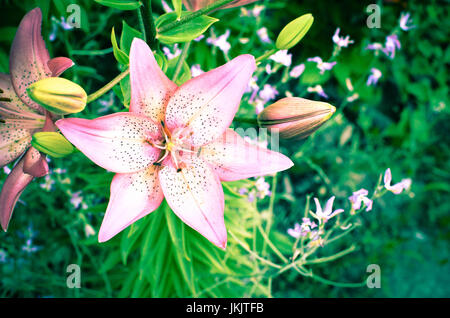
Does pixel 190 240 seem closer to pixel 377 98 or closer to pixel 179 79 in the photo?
pixel 179 79

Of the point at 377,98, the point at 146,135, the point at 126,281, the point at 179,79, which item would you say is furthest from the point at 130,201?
the point at 377,98

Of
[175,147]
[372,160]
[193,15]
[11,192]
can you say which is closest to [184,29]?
Answer: [193,15]

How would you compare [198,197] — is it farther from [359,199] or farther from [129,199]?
[359,199]

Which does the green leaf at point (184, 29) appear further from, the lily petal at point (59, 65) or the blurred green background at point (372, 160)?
the blurred green background at point (372, 160)

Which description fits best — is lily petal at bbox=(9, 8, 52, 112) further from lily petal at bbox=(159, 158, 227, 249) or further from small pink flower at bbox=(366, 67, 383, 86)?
small pink flower at bbox=(366, 67, 383, 86)

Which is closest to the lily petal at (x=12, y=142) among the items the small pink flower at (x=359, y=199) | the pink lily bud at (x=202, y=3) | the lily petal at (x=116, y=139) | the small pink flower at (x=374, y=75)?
the lily petal at (x=116, y=139)

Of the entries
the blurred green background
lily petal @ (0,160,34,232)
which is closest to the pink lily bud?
lily petal @ (0,160,34,232)
